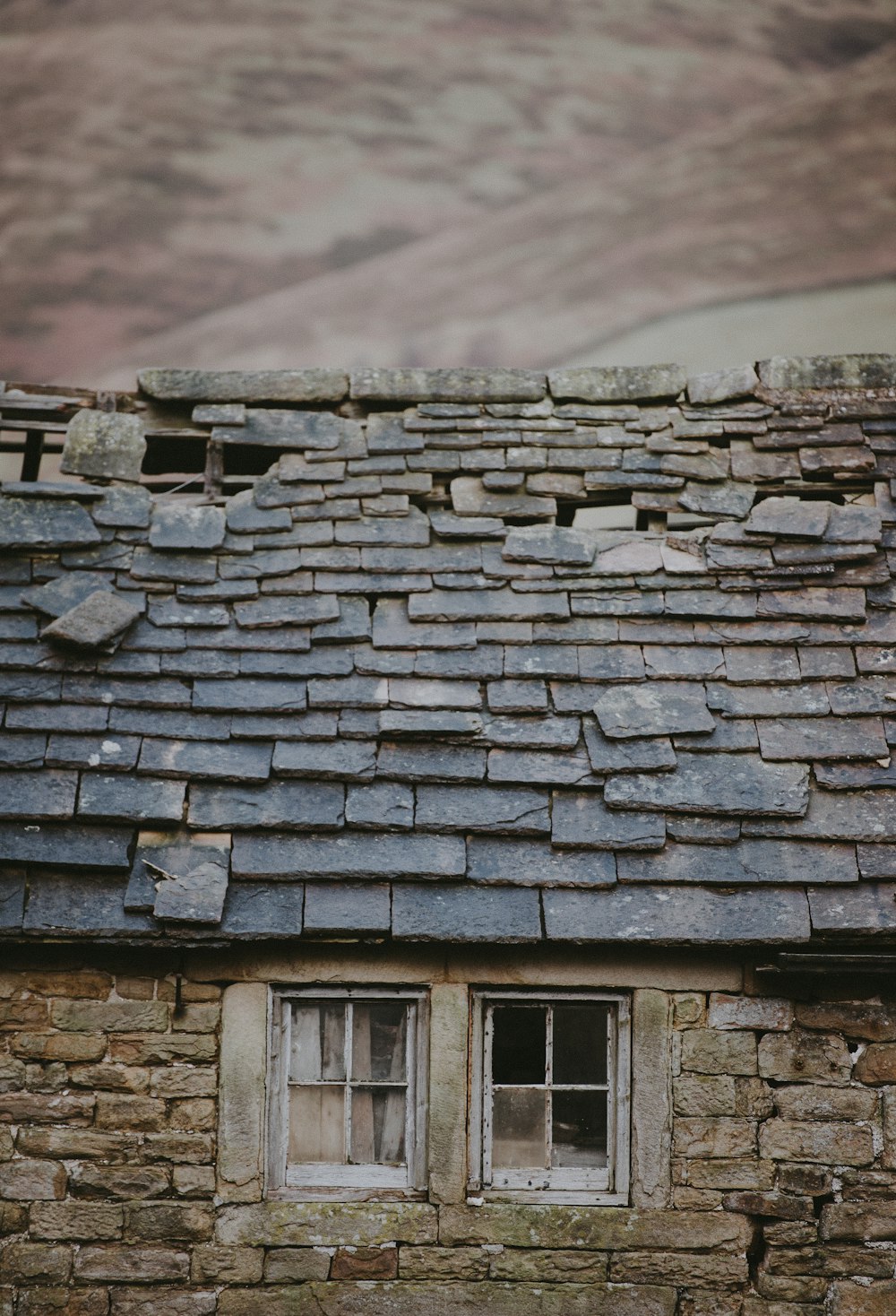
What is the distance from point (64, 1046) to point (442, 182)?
8883 mm

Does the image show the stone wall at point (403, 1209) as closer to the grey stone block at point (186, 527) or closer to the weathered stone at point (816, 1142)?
the weathered stone at point (816, 1142)

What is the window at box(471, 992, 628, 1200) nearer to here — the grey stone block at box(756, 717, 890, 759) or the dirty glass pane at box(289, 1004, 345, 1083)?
the dirty glass pane at box(289, 1004, 345, 1083)

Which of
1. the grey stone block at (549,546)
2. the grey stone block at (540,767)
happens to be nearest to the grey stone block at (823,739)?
the grey stone block at (540,767)

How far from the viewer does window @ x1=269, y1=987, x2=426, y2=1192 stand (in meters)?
4.66

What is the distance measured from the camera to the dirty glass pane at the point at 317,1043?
471 cm

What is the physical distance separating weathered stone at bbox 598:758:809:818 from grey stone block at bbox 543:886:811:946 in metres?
0.35

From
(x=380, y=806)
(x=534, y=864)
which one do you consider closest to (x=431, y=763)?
(x=380, y=806)

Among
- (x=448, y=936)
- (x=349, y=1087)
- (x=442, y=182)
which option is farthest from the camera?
(x=442, y=182)

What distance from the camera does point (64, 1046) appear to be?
14.8 ft

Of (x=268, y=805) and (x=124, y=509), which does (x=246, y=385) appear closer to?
(x=124, y=509)

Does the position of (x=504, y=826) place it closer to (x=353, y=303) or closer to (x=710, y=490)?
(x=710, y=490)

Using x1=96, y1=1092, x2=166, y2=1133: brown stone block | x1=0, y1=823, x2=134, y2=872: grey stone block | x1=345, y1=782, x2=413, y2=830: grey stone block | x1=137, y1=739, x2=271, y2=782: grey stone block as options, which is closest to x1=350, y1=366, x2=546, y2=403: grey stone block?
x1=137, y1=739, x2=271, y2=782: grey stone block

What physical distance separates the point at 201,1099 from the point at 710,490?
3703 millimetres

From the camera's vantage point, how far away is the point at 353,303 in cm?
1023
